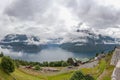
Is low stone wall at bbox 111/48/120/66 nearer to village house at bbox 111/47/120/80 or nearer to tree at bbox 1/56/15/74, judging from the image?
village house at bbox 111/47/120/80

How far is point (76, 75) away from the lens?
205ft

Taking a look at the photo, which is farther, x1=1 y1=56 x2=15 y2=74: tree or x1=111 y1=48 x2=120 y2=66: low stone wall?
x1=111 y1=48 x2=120 y2=66: low stone wall

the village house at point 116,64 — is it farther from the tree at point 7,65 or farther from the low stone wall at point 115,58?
the tree at point 7,65

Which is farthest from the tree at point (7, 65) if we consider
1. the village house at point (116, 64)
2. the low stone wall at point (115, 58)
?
the low stone wall at point (115, 58)

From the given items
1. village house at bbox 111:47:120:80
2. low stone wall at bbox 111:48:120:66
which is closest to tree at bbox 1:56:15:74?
village house at bbox 111:47:120:80

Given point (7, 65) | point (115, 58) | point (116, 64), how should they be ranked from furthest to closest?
point (115, 58)
point (116, 64)
point (7, 65)

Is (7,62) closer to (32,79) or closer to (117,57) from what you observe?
(32,79)

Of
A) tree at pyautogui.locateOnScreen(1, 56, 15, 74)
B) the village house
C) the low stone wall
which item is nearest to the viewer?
the village house

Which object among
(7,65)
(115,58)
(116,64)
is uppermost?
(7,65)

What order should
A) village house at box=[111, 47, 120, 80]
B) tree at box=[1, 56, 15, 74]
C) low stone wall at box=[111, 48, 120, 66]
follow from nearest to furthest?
village house at box=[111, 47, 120, 80] → tree at box=[1, 56, 15, 74] → low stone wall at box=[111, 48, 120, 66]

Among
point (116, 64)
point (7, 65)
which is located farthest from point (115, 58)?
point (7, 65)

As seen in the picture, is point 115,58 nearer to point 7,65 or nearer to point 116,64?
point 116,64

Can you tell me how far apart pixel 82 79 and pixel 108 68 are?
61.3 m

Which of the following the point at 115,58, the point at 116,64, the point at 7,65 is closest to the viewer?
the point at 7,65
